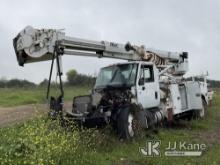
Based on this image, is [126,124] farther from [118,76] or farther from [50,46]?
[50,46]

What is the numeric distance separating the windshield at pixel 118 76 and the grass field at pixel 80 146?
1.85 m

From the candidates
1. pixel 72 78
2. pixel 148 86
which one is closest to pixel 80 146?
Result: pixel 148 86

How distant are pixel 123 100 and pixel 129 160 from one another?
339 cm

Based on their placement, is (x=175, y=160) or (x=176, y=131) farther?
(x=176, y=131)

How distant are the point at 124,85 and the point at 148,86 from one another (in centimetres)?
123

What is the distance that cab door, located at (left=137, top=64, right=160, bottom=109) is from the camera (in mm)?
14866

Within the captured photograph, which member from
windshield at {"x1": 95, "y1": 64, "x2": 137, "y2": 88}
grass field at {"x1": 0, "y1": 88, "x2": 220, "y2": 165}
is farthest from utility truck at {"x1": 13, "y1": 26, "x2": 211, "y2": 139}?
grass field at {"x1": 0, "y1": 88, "x2": 220, "y2": 165}

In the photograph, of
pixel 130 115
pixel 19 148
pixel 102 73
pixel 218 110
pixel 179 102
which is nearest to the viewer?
pixel 19 148

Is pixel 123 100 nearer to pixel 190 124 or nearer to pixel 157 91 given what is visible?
pixel 157 91

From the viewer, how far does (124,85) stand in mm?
14500

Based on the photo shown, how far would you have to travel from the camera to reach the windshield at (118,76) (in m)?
14.7

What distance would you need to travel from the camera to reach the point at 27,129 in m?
9.23

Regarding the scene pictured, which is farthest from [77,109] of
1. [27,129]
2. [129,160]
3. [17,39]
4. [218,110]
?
[218,110]

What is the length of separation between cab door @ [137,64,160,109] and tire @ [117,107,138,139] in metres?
1.51
